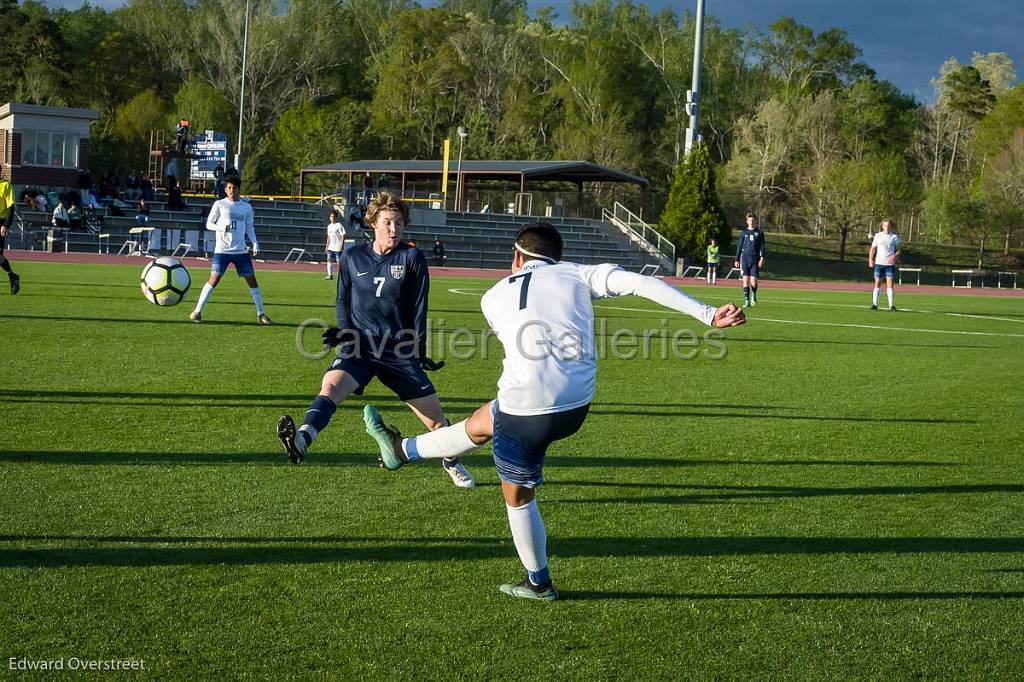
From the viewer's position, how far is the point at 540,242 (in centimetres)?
495

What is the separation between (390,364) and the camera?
6.75m

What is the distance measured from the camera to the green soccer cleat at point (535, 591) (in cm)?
477

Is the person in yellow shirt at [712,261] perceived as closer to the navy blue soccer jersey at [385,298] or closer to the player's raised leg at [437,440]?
the navy blue soccer jersey at [385,298]

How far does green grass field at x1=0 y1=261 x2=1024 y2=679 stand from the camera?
13.8 feet

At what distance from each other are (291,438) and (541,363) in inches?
77.2

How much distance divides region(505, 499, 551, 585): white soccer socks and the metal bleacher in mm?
37115

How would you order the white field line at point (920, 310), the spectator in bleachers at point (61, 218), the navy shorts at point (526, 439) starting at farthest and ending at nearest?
1. the spectator in bleachers at point (61, 218)
2. the white field line at point (920, 310)
3. the navy shorts at point (526, 439)

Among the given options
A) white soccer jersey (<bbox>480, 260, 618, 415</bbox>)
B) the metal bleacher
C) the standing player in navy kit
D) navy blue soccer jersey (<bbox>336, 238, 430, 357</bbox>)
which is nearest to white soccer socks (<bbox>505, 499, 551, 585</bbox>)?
white soccer jersey (<bbox>480, 260, 618, 415</bbox>)

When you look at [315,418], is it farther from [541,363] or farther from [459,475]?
[541,363]

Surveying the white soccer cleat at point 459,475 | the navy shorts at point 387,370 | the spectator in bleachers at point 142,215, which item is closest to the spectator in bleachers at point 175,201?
the spectator in bleachers at point 142,215

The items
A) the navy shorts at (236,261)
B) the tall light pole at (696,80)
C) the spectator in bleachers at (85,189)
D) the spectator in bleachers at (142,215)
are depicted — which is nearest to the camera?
the navy shorts at (236,261)

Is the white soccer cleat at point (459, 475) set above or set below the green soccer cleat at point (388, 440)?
below

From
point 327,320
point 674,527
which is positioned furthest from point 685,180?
point 674,527

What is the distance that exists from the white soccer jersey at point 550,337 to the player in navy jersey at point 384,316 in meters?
2.06
